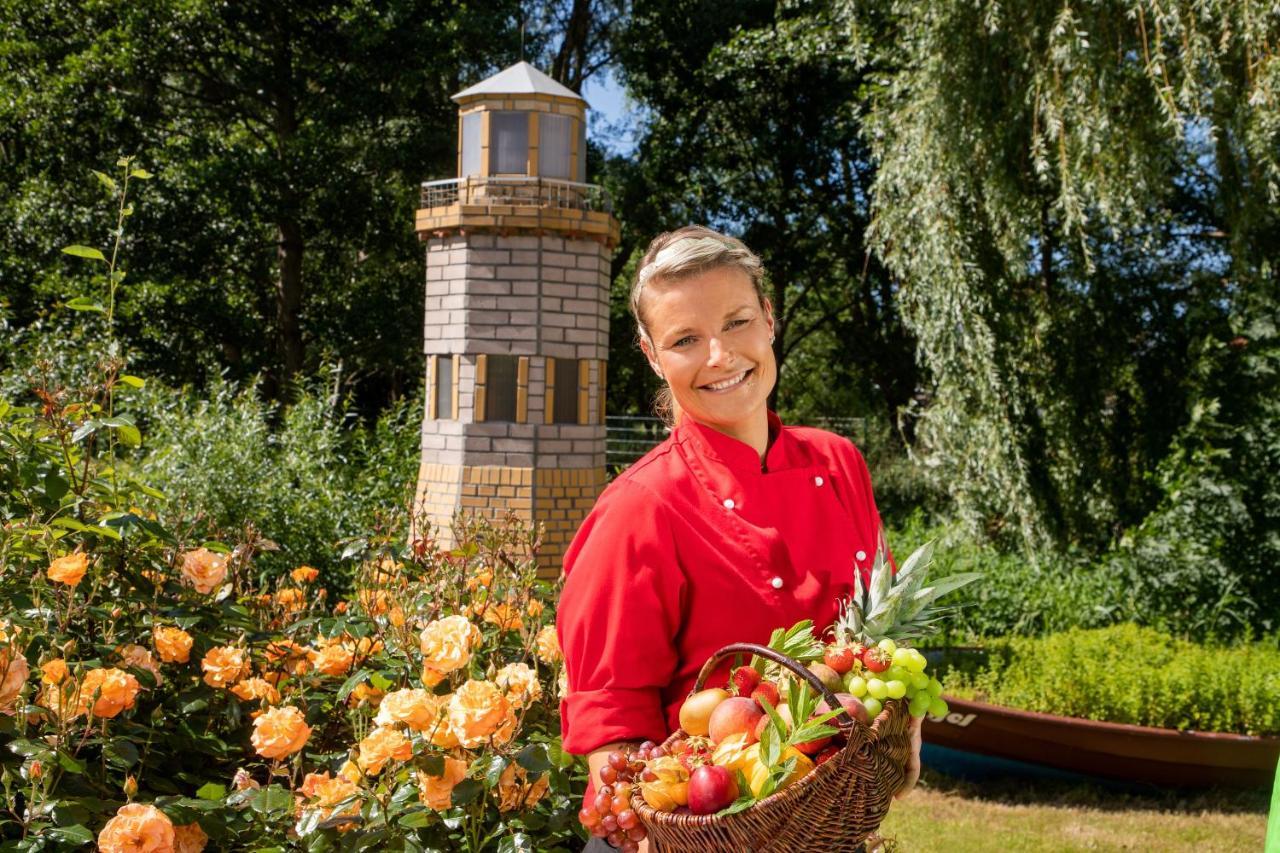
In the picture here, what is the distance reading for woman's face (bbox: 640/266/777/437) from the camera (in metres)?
1.91

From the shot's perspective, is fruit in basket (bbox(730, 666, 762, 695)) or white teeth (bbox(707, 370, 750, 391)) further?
white teeth (bbox(707, 370, 750, 391))

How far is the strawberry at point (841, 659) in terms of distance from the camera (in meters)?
1.62

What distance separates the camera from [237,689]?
2676 mm

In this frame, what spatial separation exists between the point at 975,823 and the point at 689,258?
14.5 ft

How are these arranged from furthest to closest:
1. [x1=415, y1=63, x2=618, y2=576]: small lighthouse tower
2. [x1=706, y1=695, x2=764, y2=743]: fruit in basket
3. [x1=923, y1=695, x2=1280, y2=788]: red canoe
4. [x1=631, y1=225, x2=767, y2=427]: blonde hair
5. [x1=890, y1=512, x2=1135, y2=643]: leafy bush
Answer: [x1=415, y1=63, x2=618, y2=576]: small lighthouse tower, [x1=890, y1=512, x2=1135, y2=643]: leafy bush, [x1=923, y1=695, x2=1280, y2=788]: red canoe, [x1=631, y1=225, x2=767, y2=427]: blonde hair, [x1=706, y1=695, x2=764, y2=743]: fruit in basket

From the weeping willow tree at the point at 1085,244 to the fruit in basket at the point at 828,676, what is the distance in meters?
6.24

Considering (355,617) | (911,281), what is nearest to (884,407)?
(911,281)

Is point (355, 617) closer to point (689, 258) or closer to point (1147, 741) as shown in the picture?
point (689, 258)

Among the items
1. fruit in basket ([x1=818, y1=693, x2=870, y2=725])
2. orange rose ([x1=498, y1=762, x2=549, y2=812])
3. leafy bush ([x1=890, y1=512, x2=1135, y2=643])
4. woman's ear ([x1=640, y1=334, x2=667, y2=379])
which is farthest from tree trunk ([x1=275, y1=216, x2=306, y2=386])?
fruit in basket ([x1=818, y1=693, x2=870, y2=725])

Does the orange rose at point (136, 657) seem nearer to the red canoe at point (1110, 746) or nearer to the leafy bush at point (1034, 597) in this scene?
the red canoe at point (1110, 746)

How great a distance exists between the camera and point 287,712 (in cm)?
235

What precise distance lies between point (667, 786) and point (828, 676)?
0.92 feet

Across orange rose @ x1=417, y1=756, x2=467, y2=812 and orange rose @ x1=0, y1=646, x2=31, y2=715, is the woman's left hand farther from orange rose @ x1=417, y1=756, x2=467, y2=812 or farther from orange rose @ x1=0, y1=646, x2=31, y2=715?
orange rose @ x1=0, y1=646, x2=31, y2=715

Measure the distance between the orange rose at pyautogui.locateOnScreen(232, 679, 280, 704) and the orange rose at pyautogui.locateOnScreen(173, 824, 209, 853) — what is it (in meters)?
0.37
